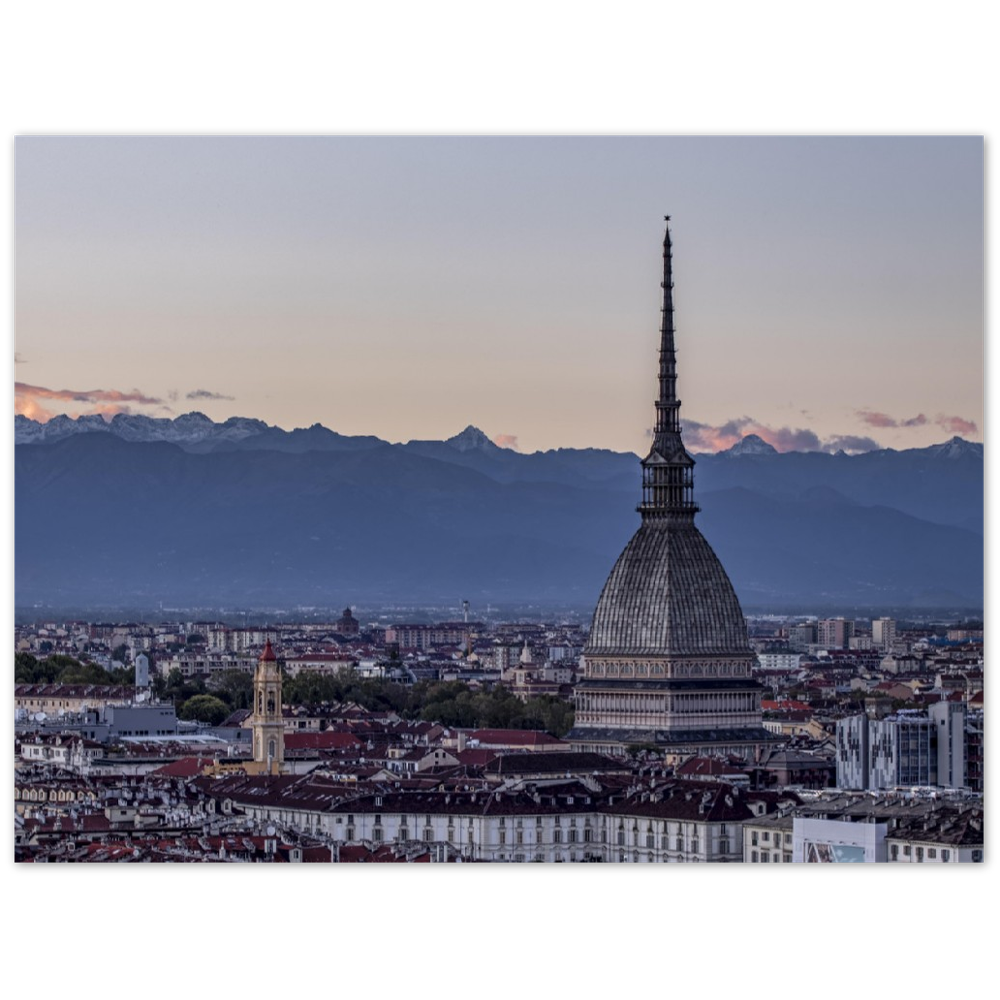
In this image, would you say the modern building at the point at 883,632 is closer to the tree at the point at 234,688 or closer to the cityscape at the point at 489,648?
the cityscape at the point at 489,648

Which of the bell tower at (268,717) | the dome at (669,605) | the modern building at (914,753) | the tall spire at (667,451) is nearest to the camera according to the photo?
the modern building at (914,753)

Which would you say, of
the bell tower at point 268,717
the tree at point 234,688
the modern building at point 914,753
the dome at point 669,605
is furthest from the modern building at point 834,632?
the modern building at point 914,753

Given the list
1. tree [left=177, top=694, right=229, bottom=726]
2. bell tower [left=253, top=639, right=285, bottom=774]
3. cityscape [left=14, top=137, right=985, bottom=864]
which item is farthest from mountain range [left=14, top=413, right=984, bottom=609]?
bell tower [left=253, top=639, right=285, bottom=774]

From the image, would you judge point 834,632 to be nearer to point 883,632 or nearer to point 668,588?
point 883,632

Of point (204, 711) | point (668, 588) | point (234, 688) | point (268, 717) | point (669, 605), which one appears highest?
point (668, 588)

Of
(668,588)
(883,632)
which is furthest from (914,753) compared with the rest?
(883,632)
